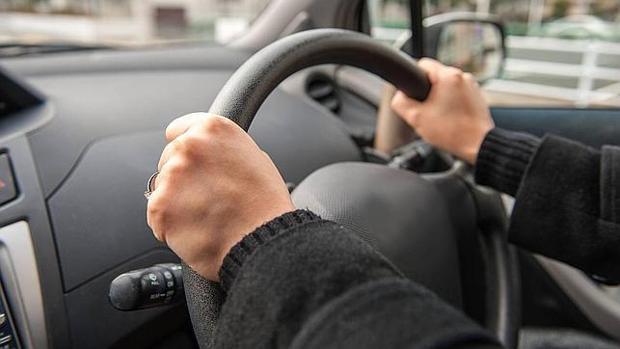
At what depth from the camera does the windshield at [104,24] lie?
1.52m

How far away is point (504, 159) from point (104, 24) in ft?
8.92

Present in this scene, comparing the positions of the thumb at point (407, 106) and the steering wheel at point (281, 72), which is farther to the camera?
the thumb at point (407, 106)

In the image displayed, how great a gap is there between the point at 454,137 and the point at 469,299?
0.29 metres

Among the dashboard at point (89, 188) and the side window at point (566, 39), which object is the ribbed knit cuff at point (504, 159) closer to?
the dashboard at point (89, 188)

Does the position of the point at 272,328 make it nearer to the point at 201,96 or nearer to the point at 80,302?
the point at 80,302

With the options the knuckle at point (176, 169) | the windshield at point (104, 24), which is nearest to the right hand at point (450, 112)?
the knuckle at point (176, 169)

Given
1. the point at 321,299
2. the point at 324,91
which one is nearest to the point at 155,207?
the point at 321,299

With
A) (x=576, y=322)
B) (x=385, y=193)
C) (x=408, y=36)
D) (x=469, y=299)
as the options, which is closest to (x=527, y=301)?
(x=576, y=322)

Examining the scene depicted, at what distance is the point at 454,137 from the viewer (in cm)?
95

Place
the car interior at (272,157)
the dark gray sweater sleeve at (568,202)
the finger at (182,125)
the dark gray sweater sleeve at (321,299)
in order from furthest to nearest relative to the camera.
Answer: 1. the dark gray sweater sleeve at (568,202)
2. the car interior at (272,157)
3. the finger at (182,125)
4. the dark gray sweater sleeve at (321,299)

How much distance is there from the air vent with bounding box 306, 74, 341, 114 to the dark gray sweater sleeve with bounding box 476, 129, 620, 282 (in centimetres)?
56

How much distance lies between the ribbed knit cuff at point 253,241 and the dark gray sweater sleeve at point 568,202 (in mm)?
482

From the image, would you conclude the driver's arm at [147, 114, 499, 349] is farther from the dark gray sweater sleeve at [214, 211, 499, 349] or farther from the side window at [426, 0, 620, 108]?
the side window at [426, 0, 620, 108]

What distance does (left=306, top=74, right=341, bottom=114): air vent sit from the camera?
1380 millimetres
